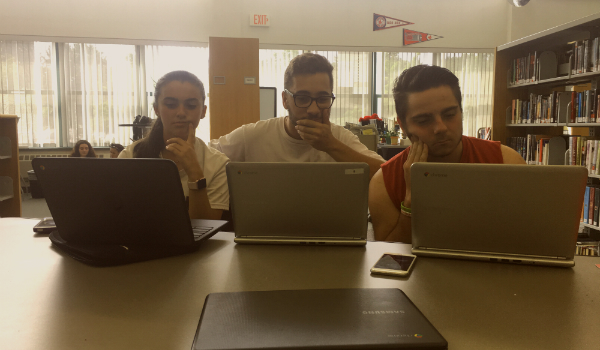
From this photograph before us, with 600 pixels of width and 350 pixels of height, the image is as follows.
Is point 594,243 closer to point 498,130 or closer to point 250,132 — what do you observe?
point 498,130

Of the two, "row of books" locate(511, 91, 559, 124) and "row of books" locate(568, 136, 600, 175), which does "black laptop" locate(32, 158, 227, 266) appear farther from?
"row of books" locate(511, 91, 559, 124)

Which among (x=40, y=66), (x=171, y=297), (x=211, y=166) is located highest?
(x=40, y=66)

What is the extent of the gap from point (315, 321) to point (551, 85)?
3440 mm

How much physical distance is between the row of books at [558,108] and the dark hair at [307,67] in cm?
203

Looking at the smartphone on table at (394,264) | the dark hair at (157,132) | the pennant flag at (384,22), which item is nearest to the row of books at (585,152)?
the smartphone on table at (394,264)

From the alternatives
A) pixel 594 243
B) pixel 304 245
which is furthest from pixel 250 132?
pixel 594 243

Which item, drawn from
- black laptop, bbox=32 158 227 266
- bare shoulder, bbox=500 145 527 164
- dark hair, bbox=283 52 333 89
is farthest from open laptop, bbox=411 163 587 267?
dark hair, bbox=283 52 333 89

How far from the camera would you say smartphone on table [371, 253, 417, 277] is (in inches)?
31.9

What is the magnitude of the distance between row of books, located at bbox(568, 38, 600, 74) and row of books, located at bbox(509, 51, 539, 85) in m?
0.31

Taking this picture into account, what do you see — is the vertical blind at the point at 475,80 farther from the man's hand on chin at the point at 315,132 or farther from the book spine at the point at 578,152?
the man's hand on chin at the point at 315,132

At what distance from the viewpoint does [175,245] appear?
3.11ft

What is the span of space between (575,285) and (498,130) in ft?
10.3

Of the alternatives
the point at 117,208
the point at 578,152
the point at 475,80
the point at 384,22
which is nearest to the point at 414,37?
the point at 384,22

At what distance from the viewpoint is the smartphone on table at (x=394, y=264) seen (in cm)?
81
